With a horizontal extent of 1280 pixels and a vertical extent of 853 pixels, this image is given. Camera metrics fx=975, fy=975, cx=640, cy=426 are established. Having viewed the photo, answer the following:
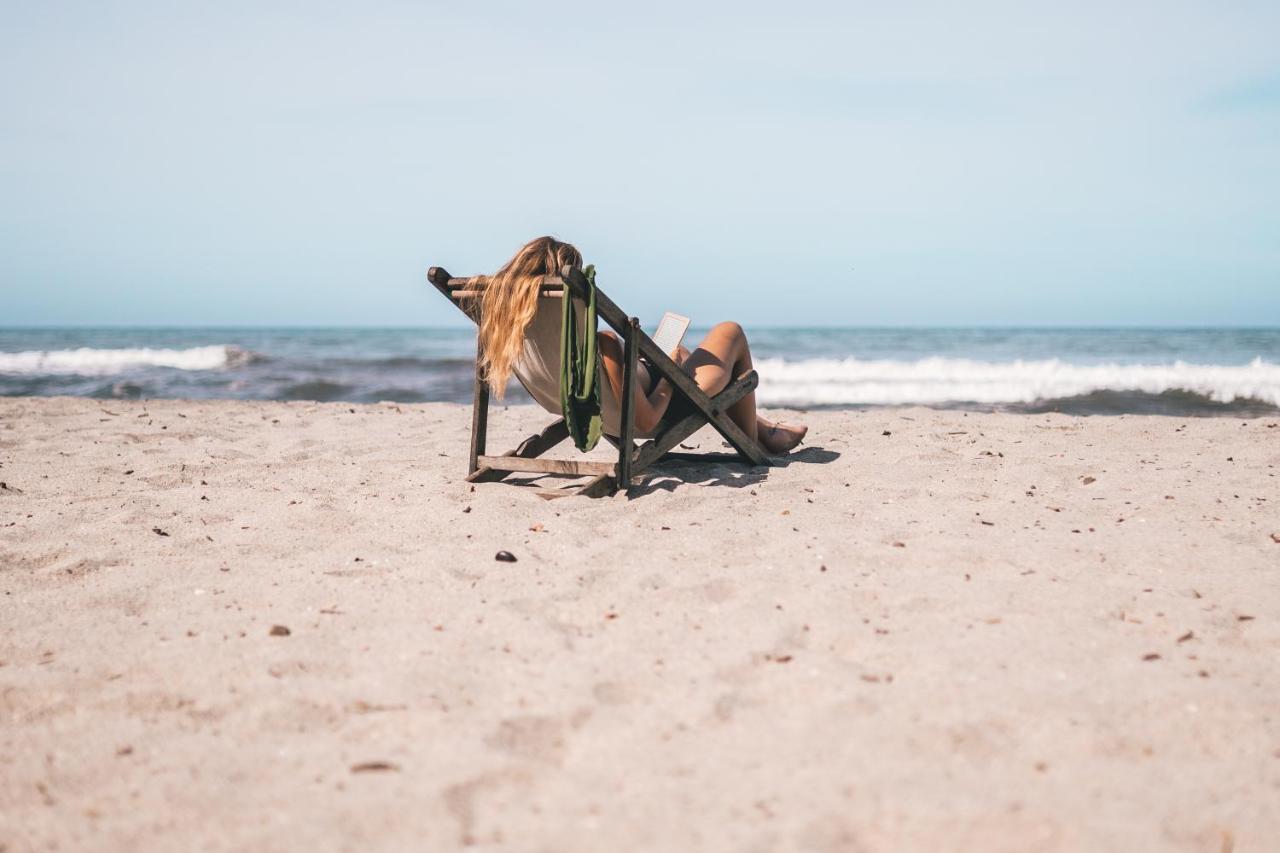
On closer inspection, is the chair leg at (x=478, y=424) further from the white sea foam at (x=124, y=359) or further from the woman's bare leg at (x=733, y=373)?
the white sea foam at (x=124, y=359)

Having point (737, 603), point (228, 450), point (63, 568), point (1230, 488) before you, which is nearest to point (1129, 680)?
point (737, 603)

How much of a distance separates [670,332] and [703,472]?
806 millimetres

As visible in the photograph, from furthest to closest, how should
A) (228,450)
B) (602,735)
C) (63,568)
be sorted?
(228,450), (63,568), (602,735)

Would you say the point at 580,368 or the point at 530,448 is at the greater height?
the point at 580,368

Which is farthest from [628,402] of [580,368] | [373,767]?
[373,767]

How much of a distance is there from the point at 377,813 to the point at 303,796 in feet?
0.64

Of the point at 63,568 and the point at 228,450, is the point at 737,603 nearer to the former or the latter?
the point at 63,568

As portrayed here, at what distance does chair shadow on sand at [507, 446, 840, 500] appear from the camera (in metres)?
5.02

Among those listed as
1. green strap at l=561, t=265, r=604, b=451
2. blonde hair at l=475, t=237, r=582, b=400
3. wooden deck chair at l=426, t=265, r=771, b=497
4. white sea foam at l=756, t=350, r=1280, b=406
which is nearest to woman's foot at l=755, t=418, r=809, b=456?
wooden deck chair at l=426, t=265, r=771, b=497

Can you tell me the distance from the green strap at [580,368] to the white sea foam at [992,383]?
26.0 ft

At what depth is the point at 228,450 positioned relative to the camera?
20.7 feet

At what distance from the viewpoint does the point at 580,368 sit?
15.0 feet

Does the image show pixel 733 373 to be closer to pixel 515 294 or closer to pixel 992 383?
pixel 515 294

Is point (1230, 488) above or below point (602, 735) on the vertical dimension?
above
